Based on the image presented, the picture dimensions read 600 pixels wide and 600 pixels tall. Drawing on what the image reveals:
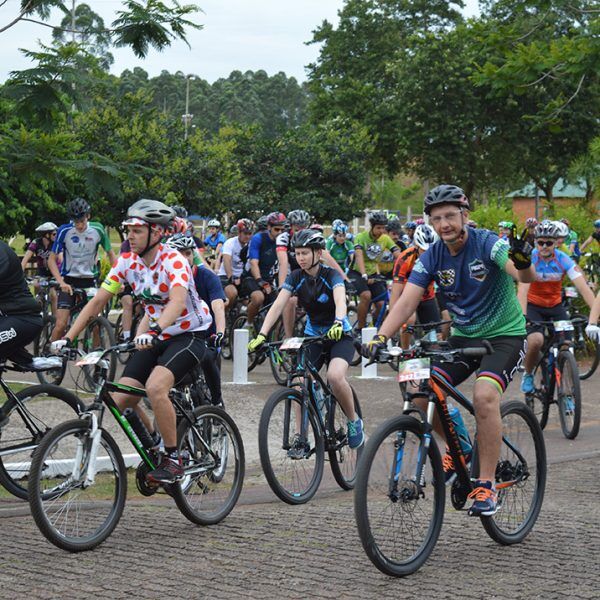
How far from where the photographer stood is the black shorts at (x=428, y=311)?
1313 centimetres

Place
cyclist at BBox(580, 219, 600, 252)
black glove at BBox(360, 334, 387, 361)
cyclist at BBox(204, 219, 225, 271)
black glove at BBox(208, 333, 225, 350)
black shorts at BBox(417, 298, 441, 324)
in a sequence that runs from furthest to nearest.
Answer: cyclist at BBox(204, 219, 225, 271), cyclist at BBox(580, 219, 600, 252), black shorts at BBox(417, 298, 441, 324), black glove at BBox(208, 333, 225, 350), black glove at BBox(360, 334, 387, 361)

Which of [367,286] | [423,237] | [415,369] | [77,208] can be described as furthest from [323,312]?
[367,286]

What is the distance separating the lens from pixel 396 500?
6066 mm

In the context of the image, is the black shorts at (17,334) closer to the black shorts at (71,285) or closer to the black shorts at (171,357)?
the black shorts at (171,357)

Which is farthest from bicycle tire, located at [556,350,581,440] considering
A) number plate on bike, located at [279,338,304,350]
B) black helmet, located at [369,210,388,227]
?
black helmet, located at [369,210,388,227]

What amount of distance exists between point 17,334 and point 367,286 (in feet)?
33.7

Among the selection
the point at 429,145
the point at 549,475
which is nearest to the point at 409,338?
the point at 549,475

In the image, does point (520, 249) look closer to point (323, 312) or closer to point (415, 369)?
point (415, 369)

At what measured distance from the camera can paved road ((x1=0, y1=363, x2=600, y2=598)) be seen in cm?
578

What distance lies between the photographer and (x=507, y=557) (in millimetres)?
6539

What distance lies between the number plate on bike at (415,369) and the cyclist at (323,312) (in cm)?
247

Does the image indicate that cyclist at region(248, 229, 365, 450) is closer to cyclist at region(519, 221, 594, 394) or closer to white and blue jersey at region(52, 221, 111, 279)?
cyclist at region(519, 221, 594, 394)

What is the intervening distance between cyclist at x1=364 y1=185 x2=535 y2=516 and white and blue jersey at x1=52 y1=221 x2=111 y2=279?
324 inches

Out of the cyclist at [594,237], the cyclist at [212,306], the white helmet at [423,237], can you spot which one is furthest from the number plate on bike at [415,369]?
the cyclist at [594,237]
